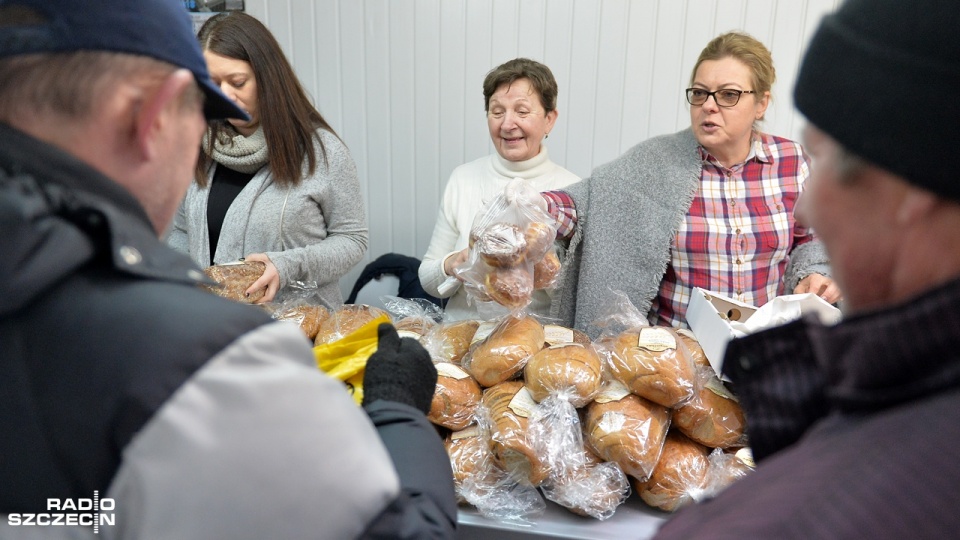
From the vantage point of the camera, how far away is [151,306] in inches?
24.5

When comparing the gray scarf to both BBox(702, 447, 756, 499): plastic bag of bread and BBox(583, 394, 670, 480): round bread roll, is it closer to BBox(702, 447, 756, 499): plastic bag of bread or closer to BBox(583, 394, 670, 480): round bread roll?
BBox(583, 394, 670, 480): round bread roll

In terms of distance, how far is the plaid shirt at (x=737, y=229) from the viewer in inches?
78.0

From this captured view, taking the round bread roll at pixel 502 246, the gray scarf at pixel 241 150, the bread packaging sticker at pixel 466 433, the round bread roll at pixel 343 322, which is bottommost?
the bread packaging sticker at pixel 466 433

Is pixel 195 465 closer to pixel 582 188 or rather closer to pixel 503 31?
pixel 582 188

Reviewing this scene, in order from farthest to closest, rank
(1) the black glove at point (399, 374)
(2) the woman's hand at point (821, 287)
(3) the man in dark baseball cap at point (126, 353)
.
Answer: (2) the woman's hand at point (821, 287)
(1) the black glove at point (399, 374)
(3) the man in dark baseball cap at point (126, 353)

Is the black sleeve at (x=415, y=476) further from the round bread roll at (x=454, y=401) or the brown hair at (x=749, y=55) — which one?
the brown hair at (x=749, y=55)

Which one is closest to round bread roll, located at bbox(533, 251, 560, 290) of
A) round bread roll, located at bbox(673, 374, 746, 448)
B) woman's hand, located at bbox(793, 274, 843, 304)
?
round bread roll, located at bbox(673, 374, 746, 448)

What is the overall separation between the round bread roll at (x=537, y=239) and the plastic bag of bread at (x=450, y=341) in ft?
0.81

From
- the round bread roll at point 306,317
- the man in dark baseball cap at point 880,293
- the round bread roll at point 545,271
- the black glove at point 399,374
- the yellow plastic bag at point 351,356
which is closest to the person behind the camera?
the man in dark baseball cap at point 880,293

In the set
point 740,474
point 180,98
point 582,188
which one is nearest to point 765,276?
point 582,188

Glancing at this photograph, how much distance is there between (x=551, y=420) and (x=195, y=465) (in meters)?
0.81

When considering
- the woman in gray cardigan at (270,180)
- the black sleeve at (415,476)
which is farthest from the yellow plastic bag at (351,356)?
the woman in gray cardigan at (270,180)

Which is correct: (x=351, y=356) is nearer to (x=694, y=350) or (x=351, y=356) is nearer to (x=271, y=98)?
(x=694, y=350)

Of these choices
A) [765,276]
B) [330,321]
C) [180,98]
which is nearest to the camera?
[180,98]
